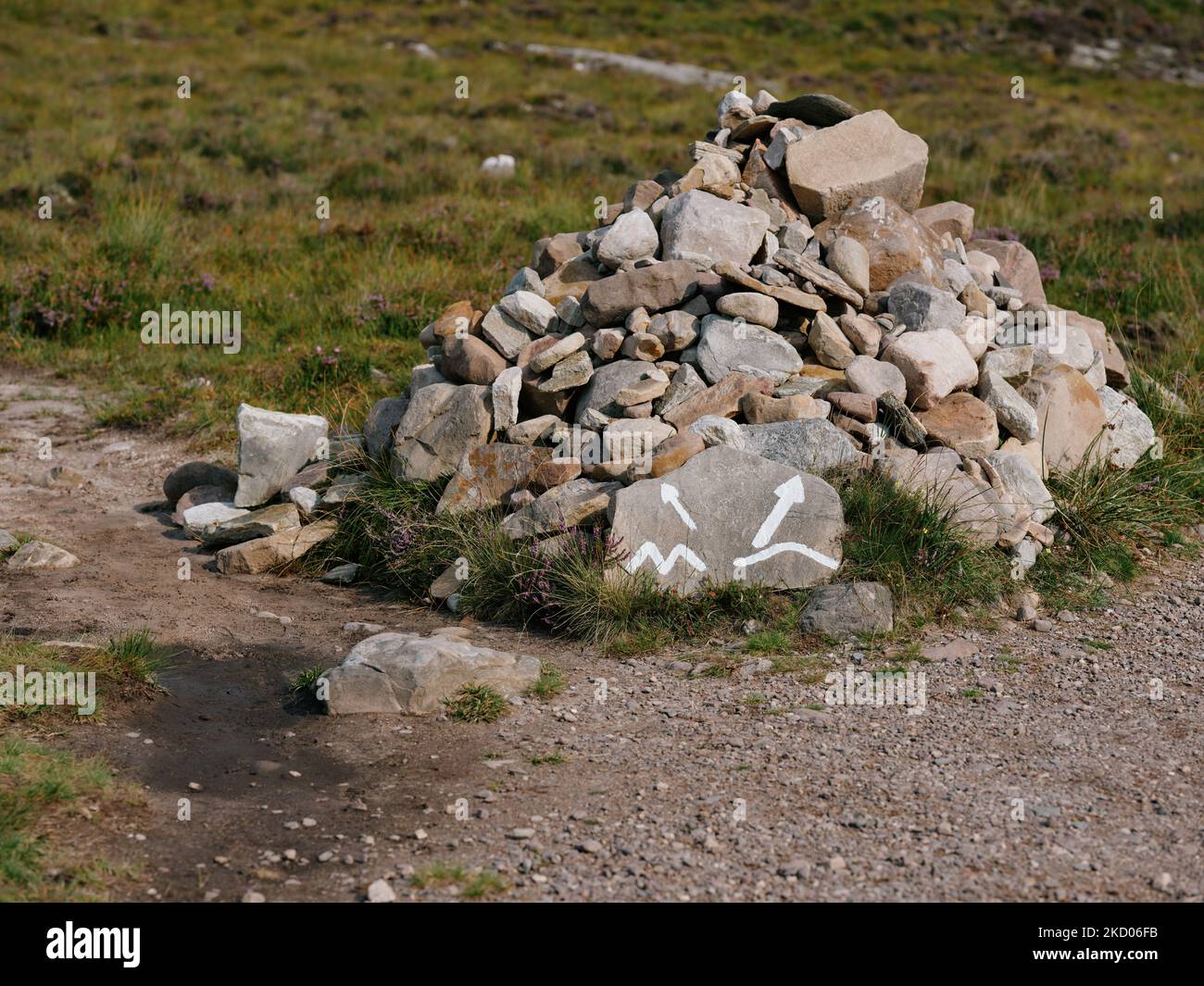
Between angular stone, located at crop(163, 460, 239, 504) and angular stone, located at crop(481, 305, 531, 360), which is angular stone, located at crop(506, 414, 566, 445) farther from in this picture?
angular stone, located at crop(163, 460, 239, 504)

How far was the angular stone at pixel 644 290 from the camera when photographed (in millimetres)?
7363

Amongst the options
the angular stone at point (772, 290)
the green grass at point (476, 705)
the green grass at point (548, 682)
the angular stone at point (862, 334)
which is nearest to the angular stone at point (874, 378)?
the angular stone at point (862, 334)

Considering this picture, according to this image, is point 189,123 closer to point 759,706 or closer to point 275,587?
point 275,587

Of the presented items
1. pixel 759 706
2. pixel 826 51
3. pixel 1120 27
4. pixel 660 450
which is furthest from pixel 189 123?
pixel 1120 27

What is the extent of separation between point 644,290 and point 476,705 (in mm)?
3141

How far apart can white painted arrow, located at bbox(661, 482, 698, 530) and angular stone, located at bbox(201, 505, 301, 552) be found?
246 cm

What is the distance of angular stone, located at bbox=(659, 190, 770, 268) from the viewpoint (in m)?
7.70

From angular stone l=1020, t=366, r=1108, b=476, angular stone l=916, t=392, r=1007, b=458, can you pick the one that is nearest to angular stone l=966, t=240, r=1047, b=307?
angular stone l=1020, t=366, r=1108, b=476

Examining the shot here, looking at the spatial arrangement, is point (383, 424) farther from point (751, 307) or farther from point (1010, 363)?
point (1010, 363)

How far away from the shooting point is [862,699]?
212 inches

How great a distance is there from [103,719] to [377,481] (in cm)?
269

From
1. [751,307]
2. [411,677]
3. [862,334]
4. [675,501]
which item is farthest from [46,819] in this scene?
[862,334]

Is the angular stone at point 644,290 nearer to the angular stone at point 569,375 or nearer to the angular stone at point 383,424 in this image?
the angular stone at point 569,375

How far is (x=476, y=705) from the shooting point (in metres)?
5.25
